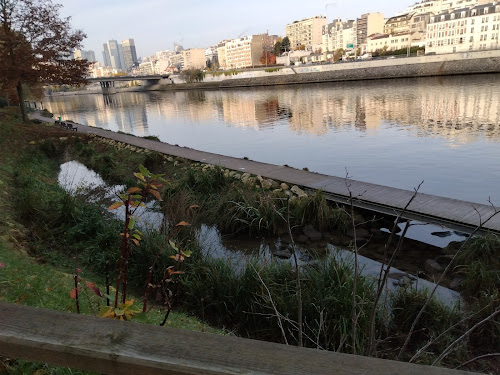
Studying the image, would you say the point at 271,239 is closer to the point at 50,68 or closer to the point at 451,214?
the point at 451,214

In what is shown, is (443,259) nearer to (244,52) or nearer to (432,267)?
(432,267)

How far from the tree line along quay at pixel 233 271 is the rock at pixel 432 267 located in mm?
124

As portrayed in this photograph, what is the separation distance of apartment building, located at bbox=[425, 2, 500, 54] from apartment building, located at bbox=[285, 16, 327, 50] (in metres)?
107

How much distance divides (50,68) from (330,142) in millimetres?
15319

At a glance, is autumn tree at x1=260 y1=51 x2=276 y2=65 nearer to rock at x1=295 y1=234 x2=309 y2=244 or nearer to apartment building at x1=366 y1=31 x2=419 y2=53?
apartment building at x1=366 y1=31 x2=419 y2=53

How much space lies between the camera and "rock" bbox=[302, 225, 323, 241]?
888cm

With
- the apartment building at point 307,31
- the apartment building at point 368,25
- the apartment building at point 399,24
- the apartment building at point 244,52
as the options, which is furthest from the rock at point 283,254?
the apartment building at point 307,31

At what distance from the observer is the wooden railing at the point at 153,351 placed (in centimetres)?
109

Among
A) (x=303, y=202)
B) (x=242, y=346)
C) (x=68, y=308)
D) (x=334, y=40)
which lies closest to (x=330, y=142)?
(x=303, y=202)

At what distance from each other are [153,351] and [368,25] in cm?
17534

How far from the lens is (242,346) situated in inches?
45.8

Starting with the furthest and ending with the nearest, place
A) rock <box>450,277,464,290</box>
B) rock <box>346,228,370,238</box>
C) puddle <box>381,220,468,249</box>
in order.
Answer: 1. rock <box>346,228,370,238</box>
2. puddle <box>381,220,468,249</box>
3. rock <box>450,277,464,290</box>

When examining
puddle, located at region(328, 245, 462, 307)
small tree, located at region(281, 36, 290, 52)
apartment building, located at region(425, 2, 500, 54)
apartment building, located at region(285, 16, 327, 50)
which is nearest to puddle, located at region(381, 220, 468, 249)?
puddle, located at region(328, 245, 462, 307)

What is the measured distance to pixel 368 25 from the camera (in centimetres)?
15562
